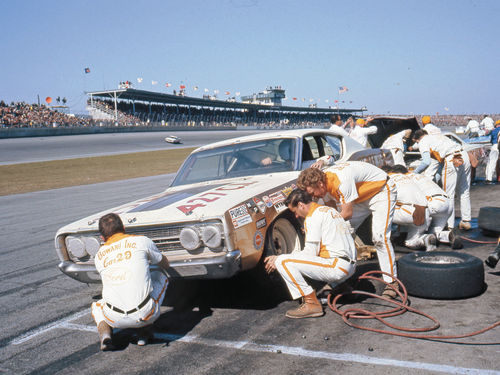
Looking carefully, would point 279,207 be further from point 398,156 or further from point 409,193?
point 398,156

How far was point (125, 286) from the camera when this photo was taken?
3.45 m

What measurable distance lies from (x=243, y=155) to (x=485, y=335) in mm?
3199

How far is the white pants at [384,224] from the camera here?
14.0 feet

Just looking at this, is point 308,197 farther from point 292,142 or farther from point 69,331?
point 69,331

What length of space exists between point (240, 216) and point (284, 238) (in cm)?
86

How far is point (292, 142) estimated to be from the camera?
546cm

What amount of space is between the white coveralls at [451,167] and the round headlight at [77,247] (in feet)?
16.6

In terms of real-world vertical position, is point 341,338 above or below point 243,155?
below

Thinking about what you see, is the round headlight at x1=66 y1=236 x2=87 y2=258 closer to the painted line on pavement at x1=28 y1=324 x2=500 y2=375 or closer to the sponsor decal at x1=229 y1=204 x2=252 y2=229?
the painted line on pavement at x1=28 y1=324 x2=500 y2=375

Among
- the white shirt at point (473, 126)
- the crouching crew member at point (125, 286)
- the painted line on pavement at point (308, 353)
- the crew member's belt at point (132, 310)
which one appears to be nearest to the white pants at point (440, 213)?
the painted line on pavement at point (308, 353)

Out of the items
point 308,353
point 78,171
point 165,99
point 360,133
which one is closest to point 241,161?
point 308,353

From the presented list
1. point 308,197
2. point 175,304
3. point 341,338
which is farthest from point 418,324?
point 175,304

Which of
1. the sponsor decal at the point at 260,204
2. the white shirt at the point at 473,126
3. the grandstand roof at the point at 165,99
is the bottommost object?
the sponsor decal at the point at 260,204

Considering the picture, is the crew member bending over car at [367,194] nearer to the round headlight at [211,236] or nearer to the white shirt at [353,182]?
the white shirt at [353,182]
